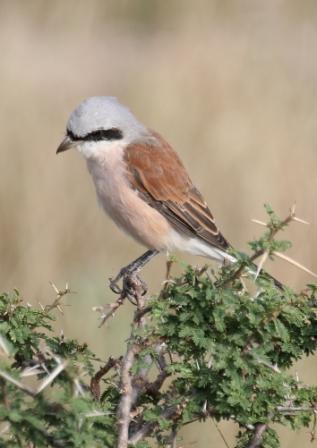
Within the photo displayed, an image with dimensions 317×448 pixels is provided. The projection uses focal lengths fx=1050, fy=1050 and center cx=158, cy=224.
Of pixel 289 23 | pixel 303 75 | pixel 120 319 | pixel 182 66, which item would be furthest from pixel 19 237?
pixel 289 23

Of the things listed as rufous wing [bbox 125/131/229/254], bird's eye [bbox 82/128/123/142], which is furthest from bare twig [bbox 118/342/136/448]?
rufous wing [bbox 125/131/229/254]

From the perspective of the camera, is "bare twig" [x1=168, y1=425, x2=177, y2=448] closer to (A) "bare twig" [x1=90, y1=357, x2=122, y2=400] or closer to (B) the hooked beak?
(A) "bare twig" [x1=90, y1=357, x2=122, y2=400]

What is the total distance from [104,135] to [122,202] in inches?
12.4

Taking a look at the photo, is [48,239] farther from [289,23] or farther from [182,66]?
[289,23]

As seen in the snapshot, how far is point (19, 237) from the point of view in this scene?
5875 millimetres

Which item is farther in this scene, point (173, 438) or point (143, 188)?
point (143, 188)

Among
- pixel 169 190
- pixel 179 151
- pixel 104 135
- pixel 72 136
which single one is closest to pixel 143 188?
pixel 169 190

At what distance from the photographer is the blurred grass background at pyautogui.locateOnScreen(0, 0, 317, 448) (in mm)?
5637

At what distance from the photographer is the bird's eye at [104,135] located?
4666mm

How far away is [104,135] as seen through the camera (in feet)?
15.6

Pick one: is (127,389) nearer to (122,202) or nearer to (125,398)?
(125,398)

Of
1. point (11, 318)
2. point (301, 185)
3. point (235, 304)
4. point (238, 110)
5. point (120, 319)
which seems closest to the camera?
point (235, 304)

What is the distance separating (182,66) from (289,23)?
3791 millimetres

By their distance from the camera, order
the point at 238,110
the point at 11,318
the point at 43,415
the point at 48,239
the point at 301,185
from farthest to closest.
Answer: the point at 238,110, the point at 301,185, the point at 48,239, the point at 11,318, the point at 43,415
